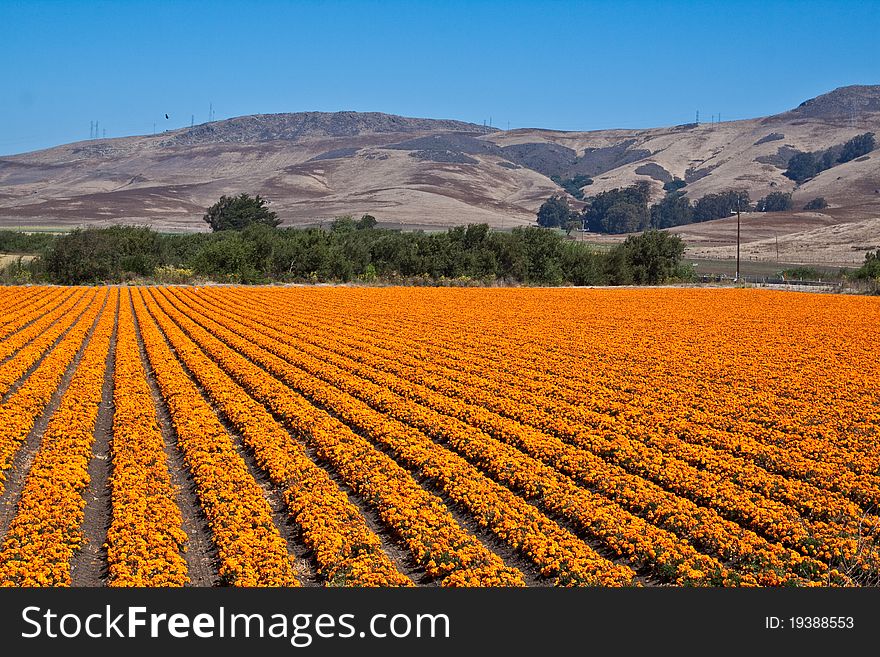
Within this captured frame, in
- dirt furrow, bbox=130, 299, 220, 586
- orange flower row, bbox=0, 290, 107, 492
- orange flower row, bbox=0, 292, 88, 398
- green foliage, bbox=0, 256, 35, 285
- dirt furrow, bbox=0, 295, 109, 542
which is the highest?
green foliage, bbox=0, 256, 35, 285

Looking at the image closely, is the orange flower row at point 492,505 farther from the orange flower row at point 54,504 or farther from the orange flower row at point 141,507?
the orange flower row at point 54,504

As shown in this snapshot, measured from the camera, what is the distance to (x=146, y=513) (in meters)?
11.1

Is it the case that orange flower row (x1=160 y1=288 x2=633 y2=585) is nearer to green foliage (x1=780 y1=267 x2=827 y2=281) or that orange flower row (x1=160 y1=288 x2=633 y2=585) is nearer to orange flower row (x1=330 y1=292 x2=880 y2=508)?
orange flower row (x1=330 y1=292 x2=880 y2=508)

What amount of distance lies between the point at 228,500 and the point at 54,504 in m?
2.13

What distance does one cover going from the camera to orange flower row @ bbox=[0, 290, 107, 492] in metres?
14.4

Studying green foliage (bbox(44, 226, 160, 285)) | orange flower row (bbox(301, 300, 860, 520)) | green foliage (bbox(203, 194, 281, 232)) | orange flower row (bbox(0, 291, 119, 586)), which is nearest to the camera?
orange flower row (bbox(0, 291, 119, 586))

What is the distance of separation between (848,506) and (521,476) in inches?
165

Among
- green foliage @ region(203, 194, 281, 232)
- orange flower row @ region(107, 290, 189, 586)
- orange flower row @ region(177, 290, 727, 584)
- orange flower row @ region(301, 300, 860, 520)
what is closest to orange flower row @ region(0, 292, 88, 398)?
orange flower row @ region(107, 290, 189, 586)

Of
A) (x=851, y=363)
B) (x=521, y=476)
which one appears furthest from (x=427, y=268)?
(x=521, y=476)

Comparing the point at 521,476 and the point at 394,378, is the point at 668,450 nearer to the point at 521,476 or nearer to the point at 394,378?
the point at 521,476

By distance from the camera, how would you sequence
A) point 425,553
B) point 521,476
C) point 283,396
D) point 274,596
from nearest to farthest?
point 274,596 < point 425,553 < point 521,476 < point 283,396

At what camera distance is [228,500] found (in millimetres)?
11789

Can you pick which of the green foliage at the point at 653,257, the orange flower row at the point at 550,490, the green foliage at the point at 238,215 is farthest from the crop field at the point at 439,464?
the green foliage at the point at 238,215

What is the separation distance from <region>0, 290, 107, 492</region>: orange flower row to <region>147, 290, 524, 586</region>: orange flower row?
14.2 feet
